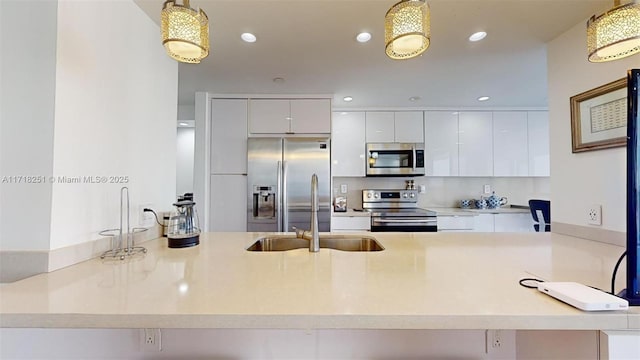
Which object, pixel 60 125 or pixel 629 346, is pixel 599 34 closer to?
pixel 629 346

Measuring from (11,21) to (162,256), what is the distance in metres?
1.06

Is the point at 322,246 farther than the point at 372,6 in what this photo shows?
Yes

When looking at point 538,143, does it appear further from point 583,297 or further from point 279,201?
point 583,297

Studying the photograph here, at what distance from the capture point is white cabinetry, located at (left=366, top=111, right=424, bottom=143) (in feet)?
11.9

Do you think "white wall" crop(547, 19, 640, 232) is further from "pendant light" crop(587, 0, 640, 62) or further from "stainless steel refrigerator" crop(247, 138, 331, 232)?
"stainless steel refrigerator" crop(247, 138, 331, 232)

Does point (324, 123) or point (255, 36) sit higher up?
point (255, 36)

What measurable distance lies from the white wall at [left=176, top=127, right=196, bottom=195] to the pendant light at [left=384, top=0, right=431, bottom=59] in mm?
3848

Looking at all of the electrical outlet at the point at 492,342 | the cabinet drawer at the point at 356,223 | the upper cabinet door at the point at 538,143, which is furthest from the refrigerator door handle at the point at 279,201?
the upper cabinet door at the point at 538,143

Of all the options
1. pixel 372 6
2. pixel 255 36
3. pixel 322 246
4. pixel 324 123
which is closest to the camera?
pixel 372 6

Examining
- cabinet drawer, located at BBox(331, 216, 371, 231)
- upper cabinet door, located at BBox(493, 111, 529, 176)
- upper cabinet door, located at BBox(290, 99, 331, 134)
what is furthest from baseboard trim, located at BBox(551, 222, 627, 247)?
upper cabinet door, located at BBox(290, 99, 331, 134)

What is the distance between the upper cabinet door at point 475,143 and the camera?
11.8 feet

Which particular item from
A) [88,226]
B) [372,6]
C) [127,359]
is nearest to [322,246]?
[127,359]

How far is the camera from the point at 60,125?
107 cm

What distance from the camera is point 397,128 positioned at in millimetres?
3637
